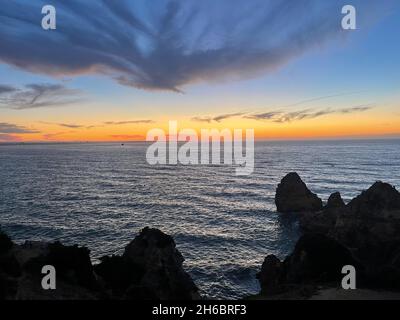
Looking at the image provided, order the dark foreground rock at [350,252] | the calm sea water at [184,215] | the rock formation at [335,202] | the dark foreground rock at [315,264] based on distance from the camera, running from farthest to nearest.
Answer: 1. the rock formation at [335,202]
2. the calm sea water at [184,215]
3. the dark foreground rock at [315,264]
4. the dark foreground rock at [350,252]

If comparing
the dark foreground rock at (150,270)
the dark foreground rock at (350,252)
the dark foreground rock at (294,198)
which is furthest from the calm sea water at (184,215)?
the dark foreground rock at (150,270)

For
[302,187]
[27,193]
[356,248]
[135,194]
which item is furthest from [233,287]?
[27,193]

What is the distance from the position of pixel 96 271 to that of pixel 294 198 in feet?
186

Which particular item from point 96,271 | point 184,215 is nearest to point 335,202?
point 184,215

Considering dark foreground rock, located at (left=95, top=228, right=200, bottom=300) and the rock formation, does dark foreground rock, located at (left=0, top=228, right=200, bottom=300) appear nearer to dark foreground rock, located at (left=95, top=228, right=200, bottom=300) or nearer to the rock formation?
dark foreground rock, located at (left=95, top=228, right=200, bottom=300)

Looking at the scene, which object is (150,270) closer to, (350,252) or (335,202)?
(350,252)

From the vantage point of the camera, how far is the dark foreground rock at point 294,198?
262 ft

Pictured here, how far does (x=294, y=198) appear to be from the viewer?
80.1 m

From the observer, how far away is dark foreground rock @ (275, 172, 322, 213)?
79938 mm

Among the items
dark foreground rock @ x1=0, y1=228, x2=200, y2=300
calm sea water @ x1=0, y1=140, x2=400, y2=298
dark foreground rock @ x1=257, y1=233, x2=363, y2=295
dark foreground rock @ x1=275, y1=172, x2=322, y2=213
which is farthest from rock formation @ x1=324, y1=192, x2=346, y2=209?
dark foreground rock @ x1=0, y1=228, x2=200, y2=300

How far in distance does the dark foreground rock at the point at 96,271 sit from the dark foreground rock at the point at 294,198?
157ft

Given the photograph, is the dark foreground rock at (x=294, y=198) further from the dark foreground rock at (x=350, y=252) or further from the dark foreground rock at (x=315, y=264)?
the dark foreground rock at (x=315, y=264)
